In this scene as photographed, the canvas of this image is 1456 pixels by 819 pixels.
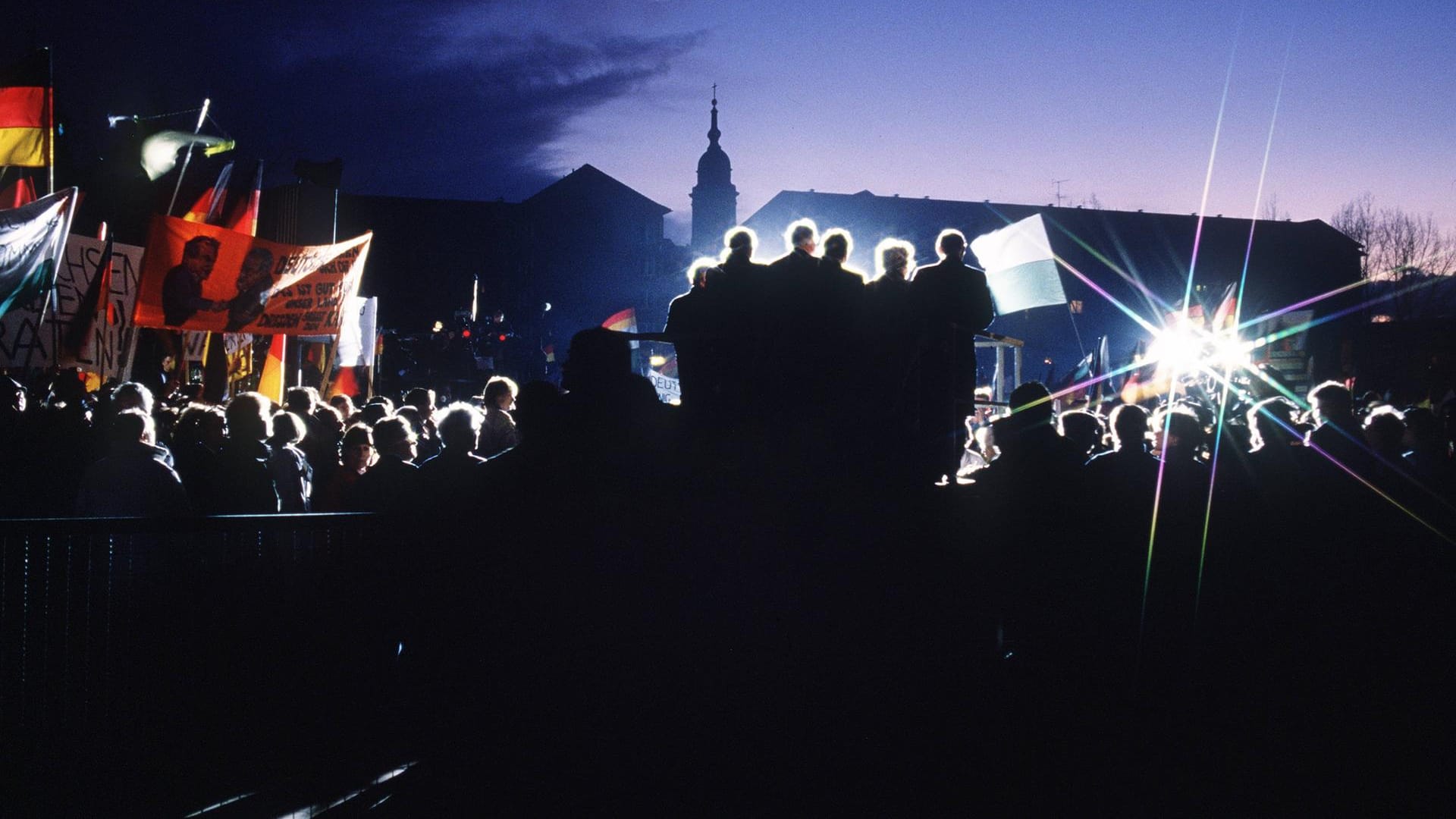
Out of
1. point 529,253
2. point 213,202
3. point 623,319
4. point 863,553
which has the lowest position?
point 863,553

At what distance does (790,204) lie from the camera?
62.1m

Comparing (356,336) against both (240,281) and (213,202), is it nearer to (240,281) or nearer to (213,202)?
(213,202)

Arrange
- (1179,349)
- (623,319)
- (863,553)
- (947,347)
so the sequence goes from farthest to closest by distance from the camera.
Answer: (1179,349) < (623,319) < (947,347) < (863,553)

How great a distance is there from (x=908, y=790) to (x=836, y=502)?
4.43 feet

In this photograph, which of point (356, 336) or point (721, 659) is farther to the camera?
point (356, 336)

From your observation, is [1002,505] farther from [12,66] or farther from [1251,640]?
[12,66]

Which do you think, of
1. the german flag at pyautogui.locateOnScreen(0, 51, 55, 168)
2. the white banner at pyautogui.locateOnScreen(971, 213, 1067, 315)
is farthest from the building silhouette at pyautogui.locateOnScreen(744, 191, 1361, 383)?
the german flag at pyautogui.locateOnScreen(0, 51, 55, 168)

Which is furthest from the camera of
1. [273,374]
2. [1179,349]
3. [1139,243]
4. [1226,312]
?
[1139,243]

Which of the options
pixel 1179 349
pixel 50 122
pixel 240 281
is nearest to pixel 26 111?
pixel 50 122

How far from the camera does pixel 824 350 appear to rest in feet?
17.0

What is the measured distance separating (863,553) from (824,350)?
1127mm

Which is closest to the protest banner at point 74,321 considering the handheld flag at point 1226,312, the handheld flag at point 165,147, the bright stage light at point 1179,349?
the handheld flag at point 165,147

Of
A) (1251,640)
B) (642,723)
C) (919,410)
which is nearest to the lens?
(642,723)

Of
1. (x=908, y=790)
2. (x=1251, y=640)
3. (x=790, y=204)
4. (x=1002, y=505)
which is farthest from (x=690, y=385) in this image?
(x=790, y=204)
